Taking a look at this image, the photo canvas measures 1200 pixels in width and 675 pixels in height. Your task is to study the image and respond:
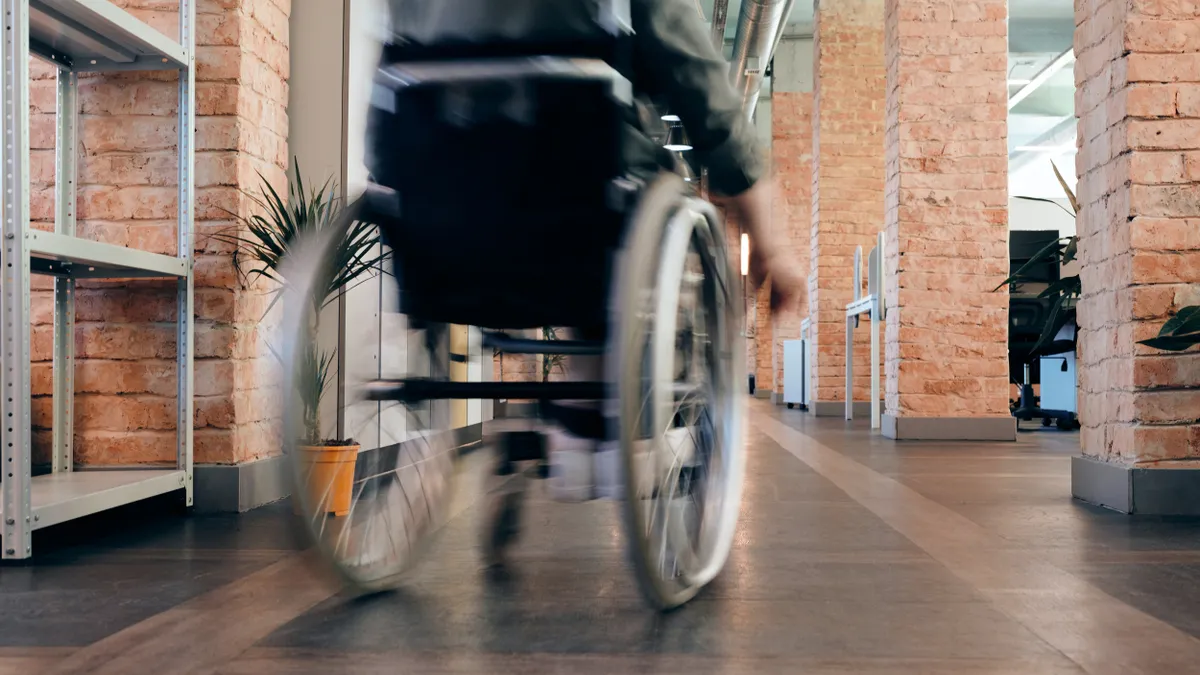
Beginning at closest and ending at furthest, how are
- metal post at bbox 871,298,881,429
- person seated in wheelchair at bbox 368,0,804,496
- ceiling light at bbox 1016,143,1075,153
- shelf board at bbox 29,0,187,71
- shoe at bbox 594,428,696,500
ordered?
shoe at bbox 594,428,696,500, person seated in wheelchair at bbox 368,0,804,496, shelf board at bbox 29,0,187,71, metal post at bbox 871,298,881,429, ceiling light at bbox 1016,143,1075,153

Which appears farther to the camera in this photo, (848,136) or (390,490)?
(848,136)

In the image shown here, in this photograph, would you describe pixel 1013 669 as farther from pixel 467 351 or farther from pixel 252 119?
pixel 252 119

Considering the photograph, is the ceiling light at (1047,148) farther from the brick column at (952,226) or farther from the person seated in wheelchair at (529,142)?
the person seated in wheelchair at (529,142)

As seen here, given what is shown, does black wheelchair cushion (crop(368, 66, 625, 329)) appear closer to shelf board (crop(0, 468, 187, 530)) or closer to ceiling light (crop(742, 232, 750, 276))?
ceiling light (crop(742, 232, 750, 276))

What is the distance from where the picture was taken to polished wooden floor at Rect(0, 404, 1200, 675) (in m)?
1.32

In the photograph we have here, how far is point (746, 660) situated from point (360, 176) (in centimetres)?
245

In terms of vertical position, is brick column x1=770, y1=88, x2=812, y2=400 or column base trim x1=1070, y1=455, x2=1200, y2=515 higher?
brick column x1=770, y1=88, x2=812, y2=400

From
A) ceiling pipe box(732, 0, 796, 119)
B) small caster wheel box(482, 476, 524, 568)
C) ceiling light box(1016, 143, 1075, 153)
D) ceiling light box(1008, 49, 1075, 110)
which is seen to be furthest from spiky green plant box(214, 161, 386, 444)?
ceiling light box(1016, 143, 1075, 153)

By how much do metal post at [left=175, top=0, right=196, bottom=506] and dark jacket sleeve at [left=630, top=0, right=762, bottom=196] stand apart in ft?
5.22

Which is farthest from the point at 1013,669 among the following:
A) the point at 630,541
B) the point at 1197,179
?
the point at 1197,179

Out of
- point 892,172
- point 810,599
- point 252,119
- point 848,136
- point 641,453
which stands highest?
point 848,136

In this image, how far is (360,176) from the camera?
10.9ft

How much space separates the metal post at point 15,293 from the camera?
77.1 inches

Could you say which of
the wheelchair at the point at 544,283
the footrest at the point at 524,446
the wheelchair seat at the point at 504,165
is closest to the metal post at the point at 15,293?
the wheelchair at the point at 544,283
